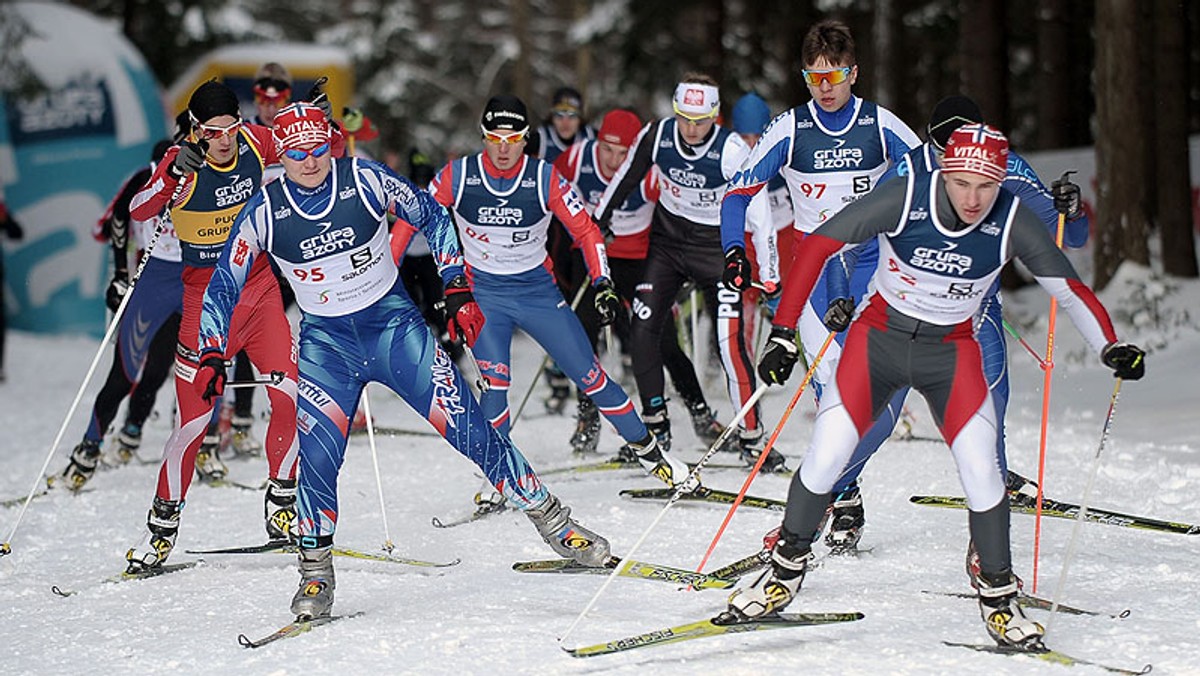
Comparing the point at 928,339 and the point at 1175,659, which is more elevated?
the point at 928,339

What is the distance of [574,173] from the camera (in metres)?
10.3

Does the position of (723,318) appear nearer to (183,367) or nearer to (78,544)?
(183,367)

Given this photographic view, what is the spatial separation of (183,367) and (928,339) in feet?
12.6

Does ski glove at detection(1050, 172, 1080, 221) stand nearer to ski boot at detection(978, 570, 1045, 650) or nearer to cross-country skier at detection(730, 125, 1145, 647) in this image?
cross-country skier at detection(730, 125, 1145, 647)

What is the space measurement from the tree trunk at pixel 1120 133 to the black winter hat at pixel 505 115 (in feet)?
26.7

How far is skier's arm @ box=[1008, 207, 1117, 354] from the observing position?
5047mm

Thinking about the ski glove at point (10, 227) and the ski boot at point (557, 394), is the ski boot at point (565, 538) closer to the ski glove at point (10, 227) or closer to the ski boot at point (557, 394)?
the ski boot at point (557, 394)

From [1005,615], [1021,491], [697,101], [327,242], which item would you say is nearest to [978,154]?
[1005,615]

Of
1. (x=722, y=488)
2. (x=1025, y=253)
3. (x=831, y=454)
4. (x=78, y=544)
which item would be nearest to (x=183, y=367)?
(x=78, y=544)

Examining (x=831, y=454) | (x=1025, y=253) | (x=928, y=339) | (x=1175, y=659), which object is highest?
(x=1025, y=253)

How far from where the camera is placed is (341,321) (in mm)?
6156

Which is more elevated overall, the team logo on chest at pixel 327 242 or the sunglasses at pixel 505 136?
the sunglasses at pixel 505 136

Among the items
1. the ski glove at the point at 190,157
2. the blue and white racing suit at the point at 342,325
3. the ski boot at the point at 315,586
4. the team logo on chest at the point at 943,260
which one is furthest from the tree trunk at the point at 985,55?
the ski boot at the point at 315,586

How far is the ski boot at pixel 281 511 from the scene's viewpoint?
7.17 meters
